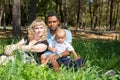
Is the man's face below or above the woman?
above

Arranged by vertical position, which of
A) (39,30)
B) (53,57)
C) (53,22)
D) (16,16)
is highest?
(53,22)

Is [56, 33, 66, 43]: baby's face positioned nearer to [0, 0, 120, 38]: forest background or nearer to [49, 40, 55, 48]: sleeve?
[49, 40, 55, 48]: sleeve

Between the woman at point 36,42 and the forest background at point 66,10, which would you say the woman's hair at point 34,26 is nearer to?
the woman at point 36,42

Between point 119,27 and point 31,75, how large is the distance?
2064 inches

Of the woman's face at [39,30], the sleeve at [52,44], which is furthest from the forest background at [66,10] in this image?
the woman's face at [39,30]

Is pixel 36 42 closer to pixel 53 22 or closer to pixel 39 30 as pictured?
pixel 39 30

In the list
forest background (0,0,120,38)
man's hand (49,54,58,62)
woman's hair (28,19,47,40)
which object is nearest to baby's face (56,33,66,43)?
woman's hair (28,19,47,40)

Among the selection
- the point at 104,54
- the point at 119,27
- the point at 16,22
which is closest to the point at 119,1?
the point at 119,27

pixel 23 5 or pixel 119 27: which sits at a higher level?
pixel 23 5

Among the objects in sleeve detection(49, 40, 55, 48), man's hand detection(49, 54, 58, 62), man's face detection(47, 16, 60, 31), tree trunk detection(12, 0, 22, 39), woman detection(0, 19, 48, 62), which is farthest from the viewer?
tree trunk detection(12, 0, 22, 39)

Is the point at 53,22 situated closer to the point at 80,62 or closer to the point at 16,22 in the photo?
the point at 80,62

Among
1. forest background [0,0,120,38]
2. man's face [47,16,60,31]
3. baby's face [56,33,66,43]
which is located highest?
man's face [47,16,60,31]

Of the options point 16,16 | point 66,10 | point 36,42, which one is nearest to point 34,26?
point 36,42

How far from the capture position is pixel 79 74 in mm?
4594
